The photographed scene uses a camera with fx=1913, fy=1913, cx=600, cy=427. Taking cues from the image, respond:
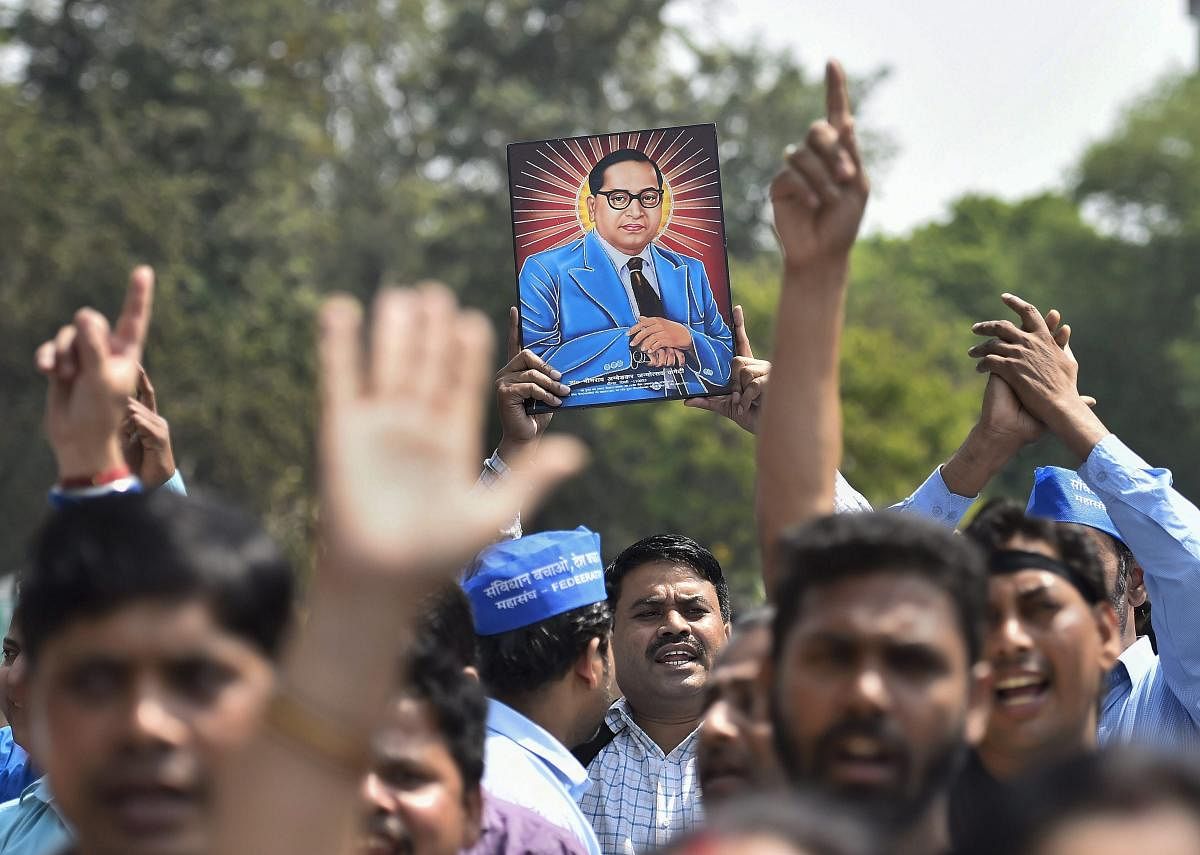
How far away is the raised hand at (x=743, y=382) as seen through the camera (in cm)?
513

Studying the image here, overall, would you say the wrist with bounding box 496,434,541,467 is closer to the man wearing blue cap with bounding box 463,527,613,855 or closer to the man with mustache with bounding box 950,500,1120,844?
the man wearing blue cap with bounding box 463,527,613,855

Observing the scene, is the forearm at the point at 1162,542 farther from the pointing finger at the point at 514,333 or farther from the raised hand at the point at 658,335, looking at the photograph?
the pointing finger at the point at 514,333

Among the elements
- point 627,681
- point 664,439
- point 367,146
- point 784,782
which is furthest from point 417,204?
point 784,782

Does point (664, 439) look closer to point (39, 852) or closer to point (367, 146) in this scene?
point (367, 146)

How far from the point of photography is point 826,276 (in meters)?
3.22

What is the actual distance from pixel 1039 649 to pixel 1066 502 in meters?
1.60

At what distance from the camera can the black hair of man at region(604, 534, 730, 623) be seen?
18.5 feet

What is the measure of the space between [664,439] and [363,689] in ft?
121

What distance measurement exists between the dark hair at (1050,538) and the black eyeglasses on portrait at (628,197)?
1753mm

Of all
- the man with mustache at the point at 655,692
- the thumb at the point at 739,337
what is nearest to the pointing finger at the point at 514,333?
the thumb at the point at 739,337

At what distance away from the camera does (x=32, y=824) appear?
4160 mm

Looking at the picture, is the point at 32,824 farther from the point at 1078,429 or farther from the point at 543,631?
the point at 1078,429

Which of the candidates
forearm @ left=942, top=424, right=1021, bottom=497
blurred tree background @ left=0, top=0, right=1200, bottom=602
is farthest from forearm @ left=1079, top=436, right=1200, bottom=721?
blurred tree background @ left=0, top=0, right=1200, bottom=602

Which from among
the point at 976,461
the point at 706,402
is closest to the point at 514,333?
the point at 706,402
